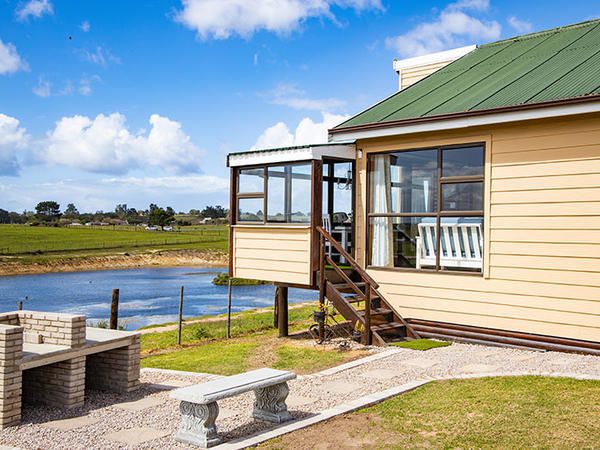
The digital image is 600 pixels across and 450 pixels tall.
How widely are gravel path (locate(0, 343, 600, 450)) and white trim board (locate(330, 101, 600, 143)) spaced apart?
3.33 metres

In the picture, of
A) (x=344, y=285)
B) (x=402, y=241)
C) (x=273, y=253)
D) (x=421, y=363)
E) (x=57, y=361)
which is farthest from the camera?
(x=273, y=253)

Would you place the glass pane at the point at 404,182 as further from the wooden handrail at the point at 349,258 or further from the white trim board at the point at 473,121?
the wooden handrail at the point at 349,258

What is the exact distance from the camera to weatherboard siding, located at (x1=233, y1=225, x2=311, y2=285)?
36.9ft

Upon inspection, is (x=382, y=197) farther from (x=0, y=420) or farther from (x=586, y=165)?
(x=0, y=420)

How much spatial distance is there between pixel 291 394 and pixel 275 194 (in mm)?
5200

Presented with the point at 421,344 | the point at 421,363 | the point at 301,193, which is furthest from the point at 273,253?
the point at 421,363

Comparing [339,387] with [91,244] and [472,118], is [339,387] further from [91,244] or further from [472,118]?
[91,244]

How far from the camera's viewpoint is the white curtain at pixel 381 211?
11039mm

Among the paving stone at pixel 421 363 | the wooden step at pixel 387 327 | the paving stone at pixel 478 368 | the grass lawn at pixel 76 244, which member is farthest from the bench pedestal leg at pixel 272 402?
the grass lawn at pixel 76 244

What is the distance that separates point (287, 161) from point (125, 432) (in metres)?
6.35

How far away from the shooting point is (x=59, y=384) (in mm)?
6887

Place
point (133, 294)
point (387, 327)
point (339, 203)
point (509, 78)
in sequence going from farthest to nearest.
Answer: point (133, 294) → point (339, 203) → point (509, 78) → point (387, 327)

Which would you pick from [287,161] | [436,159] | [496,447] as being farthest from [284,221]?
[496,447]

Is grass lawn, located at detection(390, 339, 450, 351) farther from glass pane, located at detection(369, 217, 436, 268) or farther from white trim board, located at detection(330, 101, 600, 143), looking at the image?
white trim board, located at detection(330, 101, 600, 143)
